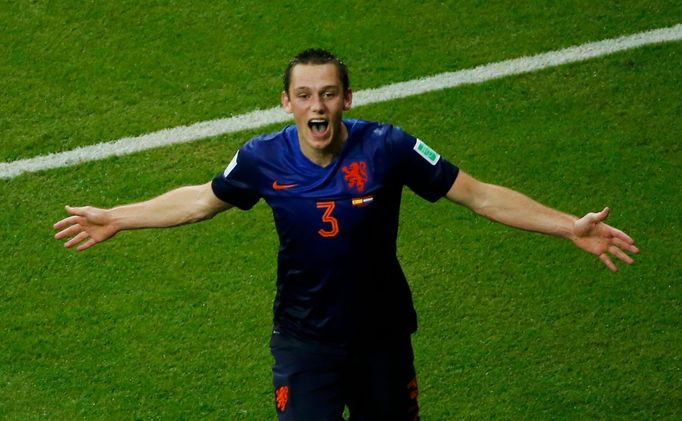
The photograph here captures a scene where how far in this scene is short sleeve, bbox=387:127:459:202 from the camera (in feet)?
21.0

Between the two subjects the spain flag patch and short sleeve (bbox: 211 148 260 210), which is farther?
short sleeve (bbox: 211 148 260 210)

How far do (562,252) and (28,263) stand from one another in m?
3.19

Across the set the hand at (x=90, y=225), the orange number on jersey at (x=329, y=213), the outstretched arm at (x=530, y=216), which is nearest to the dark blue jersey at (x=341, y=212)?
the orange number on jersey at (x=329, y=213)

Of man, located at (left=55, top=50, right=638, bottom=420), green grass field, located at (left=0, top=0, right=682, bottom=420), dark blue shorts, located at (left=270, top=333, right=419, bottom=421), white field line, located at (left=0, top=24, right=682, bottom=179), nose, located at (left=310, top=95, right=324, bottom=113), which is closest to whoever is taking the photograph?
nose, located at (left=310, top=95, right=324, bottom=113)

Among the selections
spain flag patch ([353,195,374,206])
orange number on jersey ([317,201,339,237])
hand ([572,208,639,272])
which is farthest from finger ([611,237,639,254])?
orange number on jersey ([317,201,339,237])

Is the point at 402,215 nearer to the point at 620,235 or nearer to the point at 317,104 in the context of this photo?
the point at 620,235

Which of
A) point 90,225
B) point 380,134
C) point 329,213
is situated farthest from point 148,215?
point 380,134

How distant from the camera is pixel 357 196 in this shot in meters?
6.33

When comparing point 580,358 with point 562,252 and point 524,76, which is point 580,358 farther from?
point 524,76

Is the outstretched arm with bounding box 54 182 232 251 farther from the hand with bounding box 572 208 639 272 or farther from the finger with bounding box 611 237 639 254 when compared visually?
the finger with bounding box 611 237 639 254

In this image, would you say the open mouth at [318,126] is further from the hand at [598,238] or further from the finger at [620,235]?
the finger at [620,235]

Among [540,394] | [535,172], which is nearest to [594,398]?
[540,394]

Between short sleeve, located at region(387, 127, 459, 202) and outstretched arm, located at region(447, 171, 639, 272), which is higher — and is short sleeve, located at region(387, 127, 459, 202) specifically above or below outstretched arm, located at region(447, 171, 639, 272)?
above

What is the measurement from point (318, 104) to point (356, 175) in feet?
1.18
